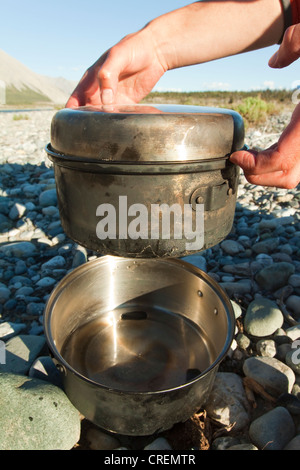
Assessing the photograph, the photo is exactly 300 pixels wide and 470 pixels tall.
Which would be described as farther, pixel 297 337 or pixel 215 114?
pixel 297 337

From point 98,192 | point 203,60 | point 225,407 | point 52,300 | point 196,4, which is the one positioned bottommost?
point 225,407

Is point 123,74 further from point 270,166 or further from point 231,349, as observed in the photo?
point 231,349

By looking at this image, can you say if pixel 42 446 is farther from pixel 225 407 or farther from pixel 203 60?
pixel 203 60

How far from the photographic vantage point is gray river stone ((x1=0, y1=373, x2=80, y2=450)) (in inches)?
56.9

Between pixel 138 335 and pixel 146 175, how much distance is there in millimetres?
1334

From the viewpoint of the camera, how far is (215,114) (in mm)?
1253

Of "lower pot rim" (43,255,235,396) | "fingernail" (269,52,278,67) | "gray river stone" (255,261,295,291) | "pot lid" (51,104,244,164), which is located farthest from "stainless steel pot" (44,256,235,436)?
"fingernail" (269,52,278,67)

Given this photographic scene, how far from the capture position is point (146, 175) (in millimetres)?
1160

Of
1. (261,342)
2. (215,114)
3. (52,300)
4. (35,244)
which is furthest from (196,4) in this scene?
(35,244)

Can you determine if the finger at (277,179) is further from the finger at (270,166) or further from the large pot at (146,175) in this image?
the large pot at (146,175)

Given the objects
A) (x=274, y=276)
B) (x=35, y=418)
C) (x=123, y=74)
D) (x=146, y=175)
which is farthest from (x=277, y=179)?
(x=274, y=276)

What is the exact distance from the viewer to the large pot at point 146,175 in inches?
45.6

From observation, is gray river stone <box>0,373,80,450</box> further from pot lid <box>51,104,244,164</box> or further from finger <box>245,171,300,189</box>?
finger <box>245,171,300,189</box>

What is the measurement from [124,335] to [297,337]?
3.41 feet
